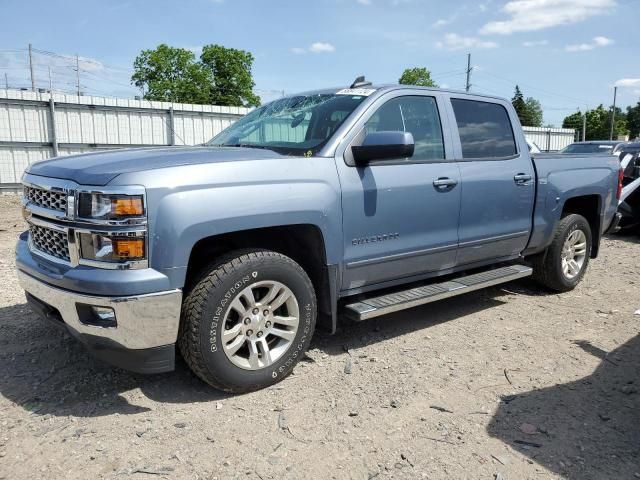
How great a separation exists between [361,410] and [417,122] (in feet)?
7.26

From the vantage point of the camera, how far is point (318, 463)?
8.37 ft

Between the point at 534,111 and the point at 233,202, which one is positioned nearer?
the point at 233,202

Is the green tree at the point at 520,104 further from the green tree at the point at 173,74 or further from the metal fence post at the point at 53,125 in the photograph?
the metal fence post at the point at 53,125

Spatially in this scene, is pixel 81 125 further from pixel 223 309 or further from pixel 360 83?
pixel 223 309

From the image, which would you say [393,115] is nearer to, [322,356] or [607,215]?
[322,356]

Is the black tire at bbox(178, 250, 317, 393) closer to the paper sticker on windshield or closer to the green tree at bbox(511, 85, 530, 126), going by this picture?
the paper sticker on windshield

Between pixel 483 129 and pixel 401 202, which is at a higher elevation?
pixel 483 129

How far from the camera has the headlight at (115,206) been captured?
8.59 feet

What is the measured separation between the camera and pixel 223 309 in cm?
296

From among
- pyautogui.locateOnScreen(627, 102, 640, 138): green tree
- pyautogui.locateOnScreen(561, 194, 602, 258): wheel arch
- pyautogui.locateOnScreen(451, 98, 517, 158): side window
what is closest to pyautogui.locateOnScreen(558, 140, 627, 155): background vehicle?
pyautogui.locateOnScreen(561, 194, 602, 258): wheel arch

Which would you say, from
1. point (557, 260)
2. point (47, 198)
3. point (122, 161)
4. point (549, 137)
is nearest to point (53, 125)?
point (47, 198)

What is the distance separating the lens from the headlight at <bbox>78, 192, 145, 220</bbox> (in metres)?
2.62

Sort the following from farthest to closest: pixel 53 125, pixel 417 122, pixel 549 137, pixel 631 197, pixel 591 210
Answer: pixel 549 137, pixel 53 125, pixel 631 197, pixel 591 210, pixel 417 122

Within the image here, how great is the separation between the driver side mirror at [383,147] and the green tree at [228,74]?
4789 centimetres
